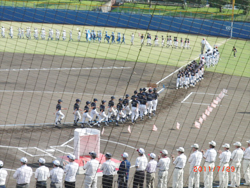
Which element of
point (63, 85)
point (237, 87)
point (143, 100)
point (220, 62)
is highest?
point (220, 62)

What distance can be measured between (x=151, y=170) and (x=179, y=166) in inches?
34.9

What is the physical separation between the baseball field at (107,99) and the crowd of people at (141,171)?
1.05 meters

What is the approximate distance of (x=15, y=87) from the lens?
28203 millimetres

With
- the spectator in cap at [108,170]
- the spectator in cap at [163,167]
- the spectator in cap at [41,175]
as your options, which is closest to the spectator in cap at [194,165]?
the spectator in cap at [163,167]

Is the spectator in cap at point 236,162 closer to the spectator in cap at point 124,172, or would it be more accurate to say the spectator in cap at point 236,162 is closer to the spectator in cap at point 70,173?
the spectator in cap at point 124,172

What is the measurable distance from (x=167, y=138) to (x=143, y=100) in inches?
138

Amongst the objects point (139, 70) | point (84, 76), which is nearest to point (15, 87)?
point (84, 76)

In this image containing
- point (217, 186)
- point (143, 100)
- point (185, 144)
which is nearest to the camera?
point (217, 186)

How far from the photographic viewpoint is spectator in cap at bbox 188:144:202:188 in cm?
1324

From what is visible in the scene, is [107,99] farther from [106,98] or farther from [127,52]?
[127,52]

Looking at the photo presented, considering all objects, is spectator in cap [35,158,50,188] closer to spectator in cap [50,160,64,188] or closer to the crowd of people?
the crowd of people

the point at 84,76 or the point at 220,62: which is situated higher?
the point at 220,62

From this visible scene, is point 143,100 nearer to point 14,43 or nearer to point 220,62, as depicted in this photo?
point 220,62

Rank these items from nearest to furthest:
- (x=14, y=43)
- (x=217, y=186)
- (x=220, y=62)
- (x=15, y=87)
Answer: (x=217, y=186) < (x=15, y=87) < (x=220, y=62) < (x=14, y=43)
